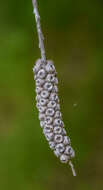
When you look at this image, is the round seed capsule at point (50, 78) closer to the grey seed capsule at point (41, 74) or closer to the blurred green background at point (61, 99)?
the grey seed capsule at point (41, 74)

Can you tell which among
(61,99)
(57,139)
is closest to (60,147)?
(57,139)

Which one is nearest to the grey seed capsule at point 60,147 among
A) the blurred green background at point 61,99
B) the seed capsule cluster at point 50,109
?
the seed capsule cluster at point 50,109

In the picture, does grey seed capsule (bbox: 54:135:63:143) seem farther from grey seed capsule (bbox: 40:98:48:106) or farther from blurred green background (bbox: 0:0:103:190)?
blurred green background (bbox: 0:0:103:190)

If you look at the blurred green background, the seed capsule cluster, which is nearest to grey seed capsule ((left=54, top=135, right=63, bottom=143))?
the seed capsule cluster

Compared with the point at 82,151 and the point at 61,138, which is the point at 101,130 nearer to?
the point at 82,151

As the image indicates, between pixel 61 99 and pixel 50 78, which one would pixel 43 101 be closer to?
pixel 50 78

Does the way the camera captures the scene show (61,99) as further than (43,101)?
Yes

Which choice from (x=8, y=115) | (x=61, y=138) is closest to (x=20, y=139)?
(x=8, y=115)
